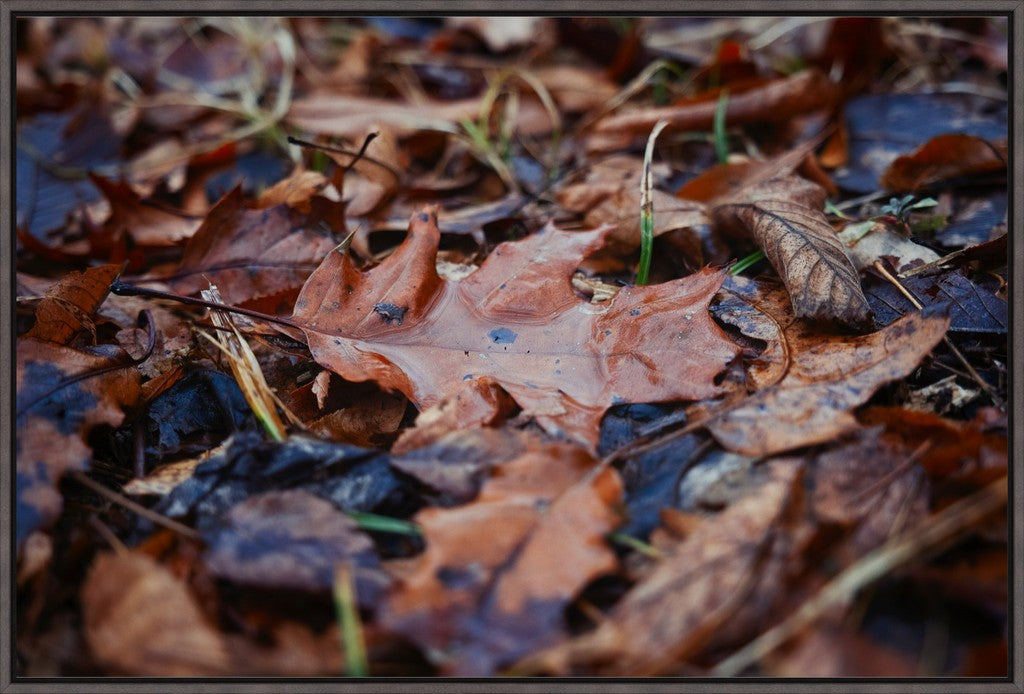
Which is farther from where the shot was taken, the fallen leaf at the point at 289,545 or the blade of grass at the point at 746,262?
the blade of grass at the point at 746,262

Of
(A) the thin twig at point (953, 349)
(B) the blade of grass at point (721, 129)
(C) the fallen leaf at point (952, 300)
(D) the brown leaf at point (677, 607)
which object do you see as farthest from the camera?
(B) the blade of grass at point (721, 129)

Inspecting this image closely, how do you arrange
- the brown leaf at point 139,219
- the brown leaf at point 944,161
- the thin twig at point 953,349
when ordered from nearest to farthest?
the thin twig at point 953,349 → the brown leaf at point 944,161 → the brown leaf at point 139,219

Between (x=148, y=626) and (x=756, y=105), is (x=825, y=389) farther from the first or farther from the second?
(x=756, y=105)

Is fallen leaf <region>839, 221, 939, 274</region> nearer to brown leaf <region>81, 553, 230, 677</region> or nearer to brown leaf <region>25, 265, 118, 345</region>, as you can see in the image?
brown leaf <region>81, 553, 230, 677</region>

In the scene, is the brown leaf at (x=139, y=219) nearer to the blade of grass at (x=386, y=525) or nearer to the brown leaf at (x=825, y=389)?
the blade of grass at (x=386, y=525)

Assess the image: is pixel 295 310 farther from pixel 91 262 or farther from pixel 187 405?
pixel 91 262

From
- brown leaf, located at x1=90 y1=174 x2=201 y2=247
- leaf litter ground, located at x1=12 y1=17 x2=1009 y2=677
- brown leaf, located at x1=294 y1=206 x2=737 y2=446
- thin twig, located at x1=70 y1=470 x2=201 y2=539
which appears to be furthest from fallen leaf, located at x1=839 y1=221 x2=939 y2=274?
brown leaf, located at x1=90 y1=174 x2=201 y2=247

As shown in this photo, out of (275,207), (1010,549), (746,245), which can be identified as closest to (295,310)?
(275,207)

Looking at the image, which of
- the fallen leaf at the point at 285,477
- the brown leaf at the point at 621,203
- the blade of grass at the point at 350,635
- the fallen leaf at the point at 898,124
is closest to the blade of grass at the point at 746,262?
the brown leaf at the point at 621,203

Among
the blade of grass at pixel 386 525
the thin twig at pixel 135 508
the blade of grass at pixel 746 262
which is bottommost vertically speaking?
the blade of grass at pixel 386 525
